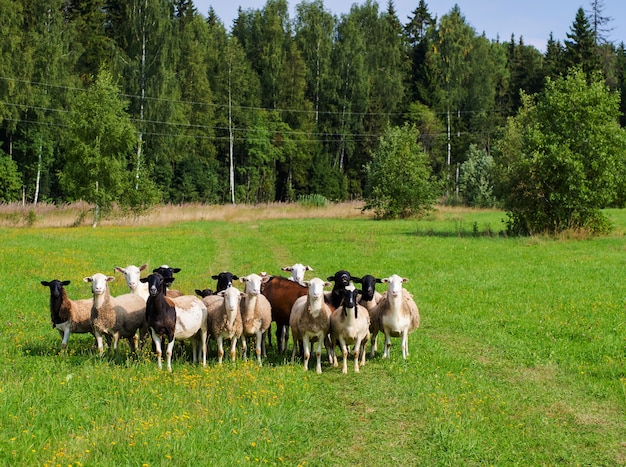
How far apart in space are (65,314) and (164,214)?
41.1 metres

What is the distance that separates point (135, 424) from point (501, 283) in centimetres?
1499

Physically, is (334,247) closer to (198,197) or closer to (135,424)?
(135,424)

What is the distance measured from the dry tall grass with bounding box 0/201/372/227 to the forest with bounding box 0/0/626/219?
1.71 metres

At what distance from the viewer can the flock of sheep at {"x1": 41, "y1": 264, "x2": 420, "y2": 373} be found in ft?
38.0

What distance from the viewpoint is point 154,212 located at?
52.3 metres

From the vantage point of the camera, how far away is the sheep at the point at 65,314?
12.2 metres

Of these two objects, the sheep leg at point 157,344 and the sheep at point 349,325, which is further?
the sheep at point 349,325

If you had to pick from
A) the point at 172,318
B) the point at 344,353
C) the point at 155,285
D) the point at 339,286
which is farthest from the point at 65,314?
the point at 344,353

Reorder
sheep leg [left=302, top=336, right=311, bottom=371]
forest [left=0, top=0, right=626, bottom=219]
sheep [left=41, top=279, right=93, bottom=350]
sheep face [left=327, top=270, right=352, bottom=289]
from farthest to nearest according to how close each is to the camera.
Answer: forest [left=0, top=0, right=626, bottom=219] → sheep face [left=327, top=270, right=352, bottom=289] → sheep [left=41, top=279, right=93, bottom=350] → sheep leg [left=302, top=336, right=311, bottom=371]

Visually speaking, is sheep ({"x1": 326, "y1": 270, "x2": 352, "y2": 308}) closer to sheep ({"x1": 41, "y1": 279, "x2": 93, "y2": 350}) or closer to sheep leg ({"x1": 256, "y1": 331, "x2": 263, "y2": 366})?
sheep leg ({"x1": 256, "y1": 331, "x2": 263, "y2": 366})

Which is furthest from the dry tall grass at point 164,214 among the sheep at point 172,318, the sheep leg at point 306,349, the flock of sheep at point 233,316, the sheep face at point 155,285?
the sheep leg at point 306,349

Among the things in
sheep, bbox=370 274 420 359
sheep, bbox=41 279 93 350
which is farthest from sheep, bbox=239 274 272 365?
sheep, bbox=41 279 93 350

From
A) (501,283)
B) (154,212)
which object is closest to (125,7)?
(154,212)

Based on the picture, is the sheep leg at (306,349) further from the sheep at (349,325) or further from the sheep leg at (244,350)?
the sheep leg at (244,350)
